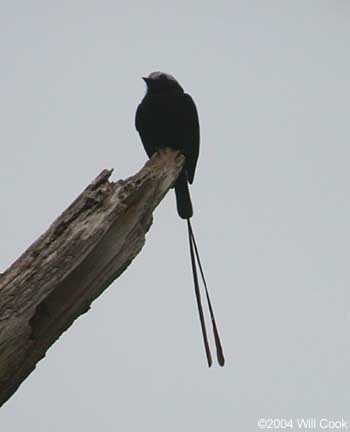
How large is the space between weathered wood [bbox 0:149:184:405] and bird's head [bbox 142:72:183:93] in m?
1.90

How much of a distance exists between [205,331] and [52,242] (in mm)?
1021

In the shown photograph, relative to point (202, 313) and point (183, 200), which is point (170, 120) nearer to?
point (183, 200)

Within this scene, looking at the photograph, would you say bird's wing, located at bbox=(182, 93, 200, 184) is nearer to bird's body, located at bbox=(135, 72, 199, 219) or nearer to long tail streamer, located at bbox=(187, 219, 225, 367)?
bird's body, located at bbox=(135, 72, 199, 219)

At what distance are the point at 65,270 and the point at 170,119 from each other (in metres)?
2.21

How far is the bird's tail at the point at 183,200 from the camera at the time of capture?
4082 millimetres

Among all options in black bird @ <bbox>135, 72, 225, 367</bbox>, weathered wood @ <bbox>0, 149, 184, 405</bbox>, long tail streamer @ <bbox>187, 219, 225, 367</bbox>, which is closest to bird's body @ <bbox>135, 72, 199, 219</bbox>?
black bird @ <bbox>135, 72, 225, 367</bbox>

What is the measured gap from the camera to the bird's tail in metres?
4.08

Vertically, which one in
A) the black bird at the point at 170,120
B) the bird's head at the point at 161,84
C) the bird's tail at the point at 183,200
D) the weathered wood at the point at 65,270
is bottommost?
the weathered wood at the point at 65,270

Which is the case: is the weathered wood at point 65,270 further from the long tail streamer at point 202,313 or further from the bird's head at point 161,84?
the bird's head at point 161,84

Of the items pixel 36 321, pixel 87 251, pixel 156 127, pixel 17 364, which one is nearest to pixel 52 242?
pixel 87 251

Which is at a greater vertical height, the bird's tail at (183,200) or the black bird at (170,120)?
the black bird at (170,120)

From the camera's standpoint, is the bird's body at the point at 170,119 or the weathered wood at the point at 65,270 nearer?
the weathered wood at the point at 65,270

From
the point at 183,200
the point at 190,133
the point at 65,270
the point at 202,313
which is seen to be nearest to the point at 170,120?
the point at 190,133

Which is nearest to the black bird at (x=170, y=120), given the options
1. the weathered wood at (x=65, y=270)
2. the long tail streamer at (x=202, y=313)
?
the long tail streamer at (x=202, y=313)
